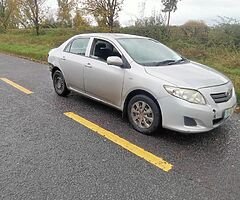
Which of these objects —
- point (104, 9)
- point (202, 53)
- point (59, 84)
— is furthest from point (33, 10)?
point (59, 84)

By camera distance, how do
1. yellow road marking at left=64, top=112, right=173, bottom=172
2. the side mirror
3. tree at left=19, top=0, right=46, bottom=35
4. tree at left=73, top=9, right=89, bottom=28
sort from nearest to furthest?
1. yellow road marking at left=64, top=112, right=173, bottom=172
2. the side mirror
3. tree at left=73, top=9, right=89, bottom=28
4. tree at left=19, top=0, right=46, bottom=35

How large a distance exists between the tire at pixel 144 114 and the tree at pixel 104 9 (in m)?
10.7

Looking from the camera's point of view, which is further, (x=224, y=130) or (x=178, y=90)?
(x=224, y=130)

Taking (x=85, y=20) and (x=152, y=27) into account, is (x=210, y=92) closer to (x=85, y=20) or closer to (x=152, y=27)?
(x=152, y=27)

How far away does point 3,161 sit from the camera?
3441mm

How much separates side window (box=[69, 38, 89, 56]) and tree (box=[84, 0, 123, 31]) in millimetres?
8874

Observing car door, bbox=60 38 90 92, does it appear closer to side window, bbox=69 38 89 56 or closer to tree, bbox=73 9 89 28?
side window, bbox=69 38 89 56

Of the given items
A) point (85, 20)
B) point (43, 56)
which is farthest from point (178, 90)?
point (85, 20)

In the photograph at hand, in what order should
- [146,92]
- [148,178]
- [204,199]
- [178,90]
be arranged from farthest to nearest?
1. [146,92]
2. [178,90]
3. [148,178]
4. [204,199]

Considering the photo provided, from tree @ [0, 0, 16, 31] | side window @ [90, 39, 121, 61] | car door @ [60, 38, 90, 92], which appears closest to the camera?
side window @ [90, 39, 121, 61]

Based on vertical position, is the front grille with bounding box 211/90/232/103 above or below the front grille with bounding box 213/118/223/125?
above

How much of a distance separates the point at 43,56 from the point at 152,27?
20.5ft

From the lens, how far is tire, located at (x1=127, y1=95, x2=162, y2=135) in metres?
4.14

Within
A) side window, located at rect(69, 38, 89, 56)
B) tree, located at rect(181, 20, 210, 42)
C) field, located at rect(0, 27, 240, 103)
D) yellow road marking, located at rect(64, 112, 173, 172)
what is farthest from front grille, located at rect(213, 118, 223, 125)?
tree, located at rect(181, 20, 210, 42)
